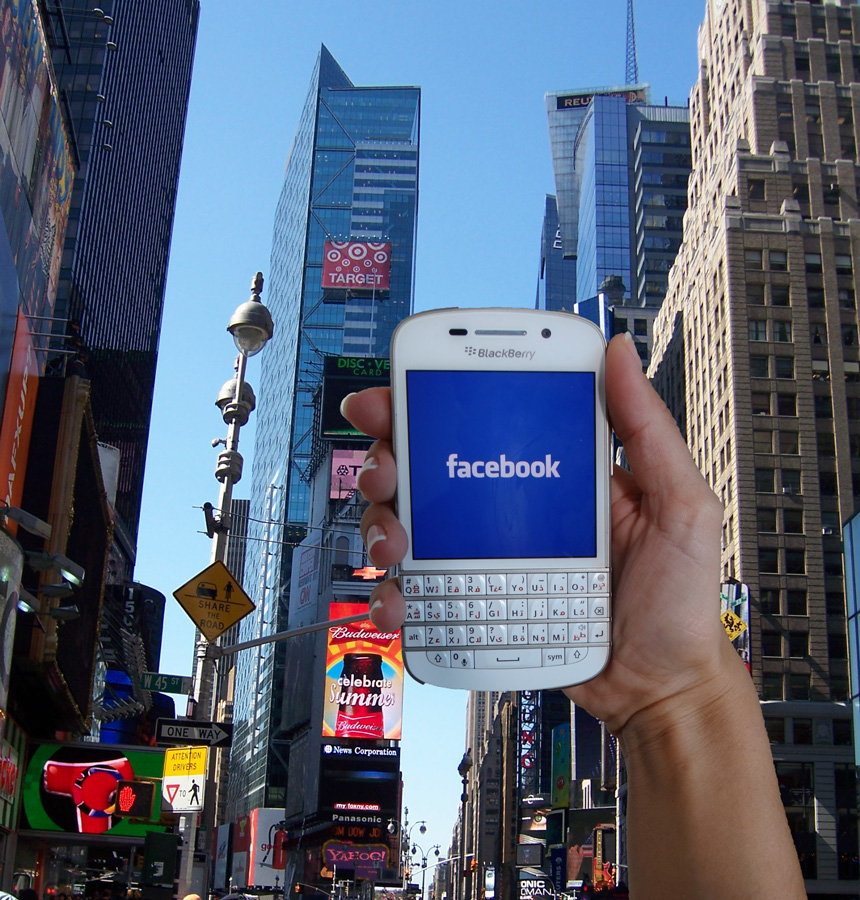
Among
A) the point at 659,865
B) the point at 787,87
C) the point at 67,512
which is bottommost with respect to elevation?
the point at 659,865

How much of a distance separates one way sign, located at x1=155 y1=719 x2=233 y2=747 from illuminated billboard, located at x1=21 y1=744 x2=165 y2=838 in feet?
41.0

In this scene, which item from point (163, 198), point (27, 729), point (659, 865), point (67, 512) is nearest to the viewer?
point (659, 865)

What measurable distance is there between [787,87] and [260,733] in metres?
118

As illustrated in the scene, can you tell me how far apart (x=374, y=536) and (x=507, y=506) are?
519 mm

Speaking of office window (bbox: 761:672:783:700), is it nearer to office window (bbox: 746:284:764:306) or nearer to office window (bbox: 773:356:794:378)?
office window (bbox: 773:356:794:378)

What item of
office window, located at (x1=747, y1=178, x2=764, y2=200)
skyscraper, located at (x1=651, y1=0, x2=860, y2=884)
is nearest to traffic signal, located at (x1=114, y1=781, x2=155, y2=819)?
skyscraper, located at (x1=651, y1=0, x2=860, y2=884)

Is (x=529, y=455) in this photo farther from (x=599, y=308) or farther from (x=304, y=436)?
(x=304, y=436)

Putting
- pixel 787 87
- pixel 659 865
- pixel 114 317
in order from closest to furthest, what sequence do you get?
pixel 659 865
pixel 787 87
pixel 114 317

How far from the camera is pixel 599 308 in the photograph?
124m

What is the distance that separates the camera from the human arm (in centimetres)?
274

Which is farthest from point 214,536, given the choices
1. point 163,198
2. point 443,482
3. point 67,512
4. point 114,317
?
point 163,198

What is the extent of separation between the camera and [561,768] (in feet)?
397

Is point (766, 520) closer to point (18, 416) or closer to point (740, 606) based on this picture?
point (740, 606)

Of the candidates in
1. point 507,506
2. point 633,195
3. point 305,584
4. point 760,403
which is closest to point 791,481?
point 760,403
